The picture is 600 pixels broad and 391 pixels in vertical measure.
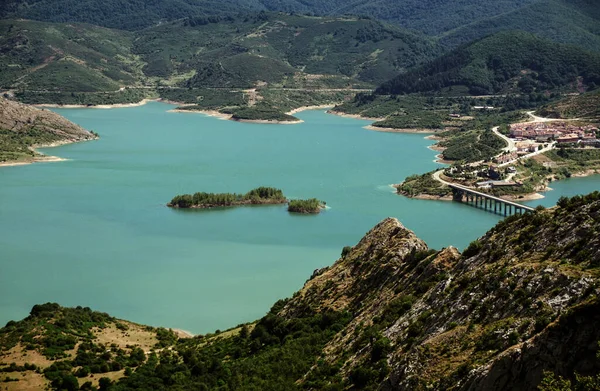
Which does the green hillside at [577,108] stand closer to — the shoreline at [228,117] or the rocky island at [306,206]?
the shoreline at [228,117]

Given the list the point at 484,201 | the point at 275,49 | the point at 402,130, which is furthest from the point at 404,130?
the point at 275,49

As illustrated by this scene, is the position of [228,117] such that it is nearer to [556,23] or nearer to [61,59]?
[61,59]

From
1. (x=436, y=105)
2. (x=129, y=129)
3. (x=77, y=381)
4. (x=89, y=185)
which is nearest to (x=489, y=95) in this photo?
(x=436, y=105)

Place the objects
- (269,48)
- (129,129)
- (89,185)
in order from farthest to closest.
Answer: (269,48) < (129,129) < (89,185)

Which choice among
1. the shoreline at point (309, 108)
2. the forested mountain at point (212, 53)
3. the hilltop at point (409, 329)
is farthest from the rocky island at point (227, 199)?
the forested mountain at point (212, 53)

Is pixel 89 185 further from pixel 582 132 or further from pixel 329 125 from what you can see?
pixel 329 125
